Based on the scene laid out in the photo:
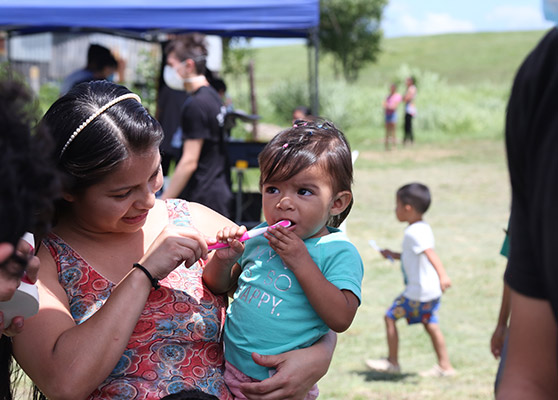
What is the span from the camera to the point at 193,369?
5.68ft

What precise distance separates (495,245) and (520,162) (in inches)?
300

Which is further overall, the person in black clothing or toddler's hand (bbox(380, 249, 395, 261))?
toddler's hand (bbox(380, 249, 395, 261))

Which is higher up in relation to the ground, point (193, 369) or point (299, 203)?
point (299, 203)

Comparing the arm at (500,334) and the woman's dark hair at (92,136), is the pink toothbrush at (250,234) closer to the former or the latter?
the woman's dark hair at (92,136)

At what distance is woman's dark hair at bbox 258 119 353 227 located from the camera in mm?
1847

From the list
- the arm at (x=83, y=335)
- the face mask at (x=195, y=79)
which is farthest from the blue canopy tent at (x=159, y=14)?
the arm at (x=83, y=335)

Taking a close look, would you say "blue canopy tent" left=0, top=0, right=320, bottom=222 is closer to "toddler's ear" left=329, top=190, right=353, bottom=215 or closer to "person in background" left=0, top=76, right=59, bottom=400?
"toddler's ear" left=329, top=190, right=353, bottom=215

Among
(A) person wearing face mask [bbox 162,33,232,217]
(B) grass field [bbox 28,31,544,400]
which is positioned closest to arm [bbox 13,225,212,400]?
(B) grass field [bbox 28,31,544,400]

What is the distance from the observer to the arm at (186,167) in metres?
4.75

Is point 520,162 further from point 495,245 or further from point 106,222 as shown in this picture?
point 495,245

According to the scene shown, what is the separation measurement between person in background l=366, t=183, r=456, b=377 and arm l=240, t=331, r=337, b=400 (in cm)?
272

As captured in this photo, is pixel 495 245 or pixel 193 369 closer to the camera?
pixel 193 369

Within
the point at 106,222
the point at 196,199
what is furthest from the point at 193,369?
the point at 196,199

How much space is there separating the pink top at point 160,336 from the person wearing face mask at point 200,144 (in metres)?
3.00
